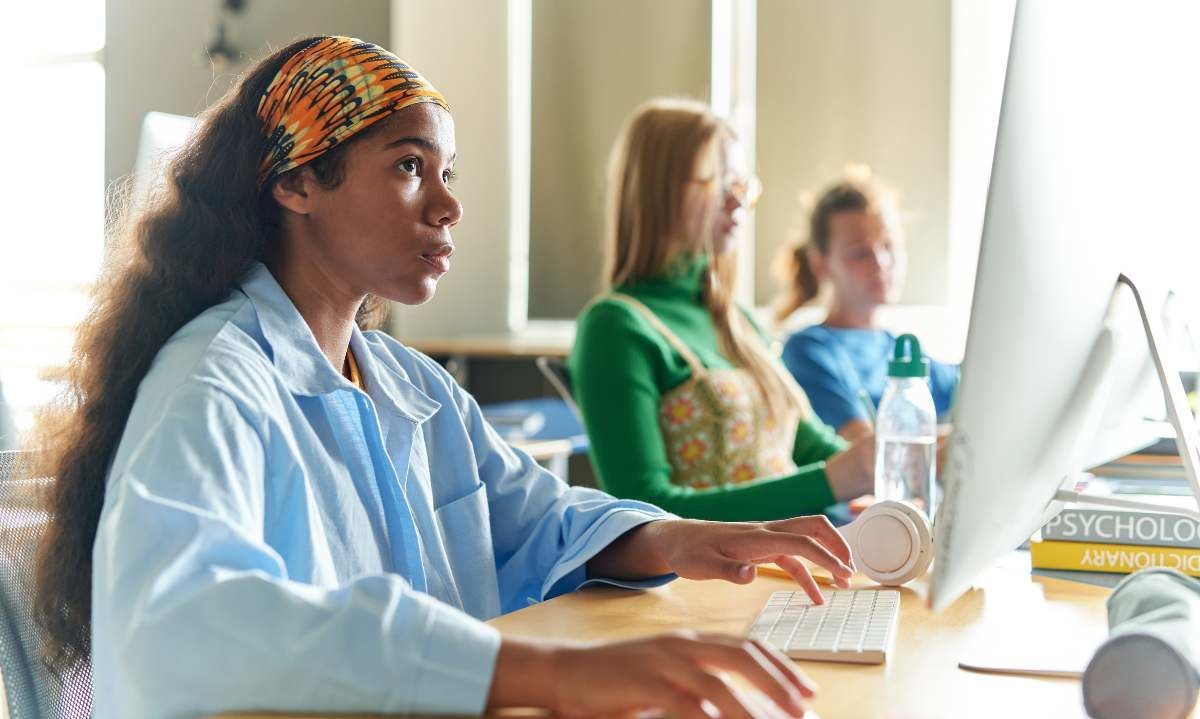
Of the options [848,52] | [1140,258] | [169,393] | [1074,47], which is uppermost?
[848,52]

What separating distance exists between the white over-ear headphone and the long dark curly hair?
62 cm

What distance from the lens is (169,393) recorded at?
86cm

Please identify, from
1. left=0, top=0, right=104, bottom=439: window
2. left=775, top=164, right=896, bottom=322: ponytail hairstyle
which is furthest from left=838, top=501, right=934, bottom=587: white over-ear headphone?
left=0, top=0, right=104, bottom=439: window

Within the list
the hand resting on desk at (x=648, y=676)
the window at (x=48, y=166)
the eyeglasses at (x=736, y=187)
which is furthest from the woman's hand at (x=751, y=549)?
the window at (x=48, y=166)

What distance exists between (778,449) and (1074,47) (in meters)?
1.52

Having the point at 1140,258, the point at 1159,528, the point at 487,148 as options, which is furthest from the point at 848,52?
the point at 1140,258

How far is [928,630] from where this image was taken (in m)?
1.05

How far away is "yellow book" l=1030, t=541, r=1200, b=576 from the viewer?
47.8 inches

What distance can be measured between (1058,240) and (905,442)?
3.43ft

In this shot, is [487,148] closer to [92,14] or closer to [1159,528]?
[92,14]

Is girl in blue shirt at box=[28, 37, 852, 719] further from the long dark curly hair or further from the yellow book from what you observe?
the yellow book

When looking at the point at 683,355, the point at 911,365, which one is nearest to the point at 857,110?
the point at 683,355

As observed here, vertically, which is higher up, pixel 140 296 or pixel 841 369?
pixel 140 296

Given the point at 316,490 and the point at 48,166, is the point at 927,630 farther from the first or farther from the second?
the point at 48,166
